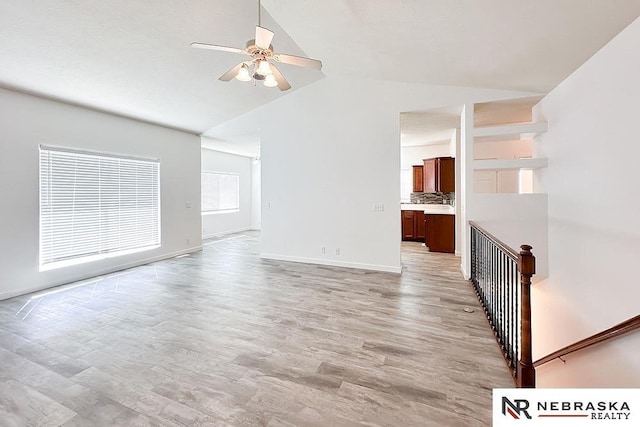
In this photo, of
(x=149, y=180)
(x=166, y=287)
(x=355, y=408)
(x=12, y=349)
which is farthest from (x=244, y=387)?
(x=149, y=180)

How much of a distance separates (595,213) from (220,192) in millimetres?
8940

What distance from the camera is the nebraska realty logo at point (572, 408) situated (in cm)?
154

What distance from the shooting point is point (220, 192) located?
9.41m

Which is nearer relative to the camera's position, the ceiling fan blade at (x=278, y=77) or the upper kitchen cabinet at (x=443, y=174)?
the ceiling fan blade at (x=278, y=77)

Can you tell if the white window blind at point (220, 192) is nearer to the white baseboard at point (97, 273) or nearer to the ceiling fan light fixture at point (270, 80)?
the white baseboard at point (97, 273)

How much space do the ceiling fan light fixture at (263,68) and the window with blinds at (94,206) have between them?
12.4ft

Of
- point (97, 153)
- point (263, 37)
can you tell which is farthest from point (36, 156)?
point (263, 37)

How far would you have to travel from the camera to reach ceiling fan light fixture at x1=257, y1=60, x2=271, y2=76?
2.64 metres

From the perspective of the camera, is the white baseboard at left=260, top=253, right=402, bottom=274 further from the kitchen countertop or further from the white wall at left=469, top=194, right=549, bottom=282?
the kitchen countertop

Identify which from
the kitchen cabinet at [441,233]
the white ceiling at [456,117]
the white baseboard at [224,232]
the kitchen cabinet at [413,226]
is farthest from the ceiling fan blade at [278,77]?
the white baseboard at [224,232]

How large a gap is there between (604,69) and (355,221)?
11.8ft

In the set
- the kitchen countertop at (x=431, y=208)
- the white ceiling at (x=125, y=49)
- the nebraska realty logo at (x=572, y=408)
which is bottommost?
the nebraska realty logo at (x=572, y=408)

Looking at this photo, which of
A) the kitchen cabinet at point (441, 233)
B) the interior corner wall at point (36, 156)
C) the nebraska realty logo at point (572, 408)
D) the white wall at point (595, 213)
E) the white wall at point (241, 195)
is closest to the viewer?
the nebraska realty logo at point (572, 408)

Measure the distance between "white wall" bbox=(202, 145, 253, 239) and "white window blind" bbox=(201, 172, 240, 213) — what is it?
0.56 ft
